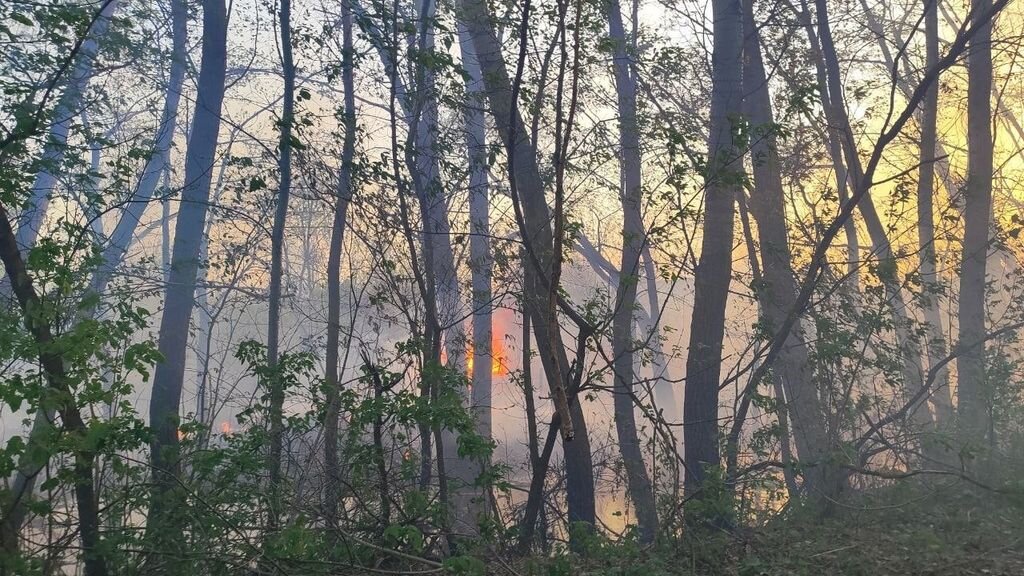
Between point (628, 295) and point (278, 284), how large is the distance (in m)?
4.49


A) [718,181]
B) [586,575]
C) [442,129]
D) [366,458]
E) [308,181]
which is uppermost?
[442,129]

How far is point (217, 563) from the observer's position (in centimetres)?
545

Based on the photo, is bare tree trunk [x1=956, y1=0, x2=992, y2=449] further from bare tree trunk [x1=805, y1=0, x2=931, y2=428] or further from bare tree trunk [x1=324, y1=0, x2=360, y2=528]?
bare tree trunk [x1=324, y1=0, x2=360, y2=528]

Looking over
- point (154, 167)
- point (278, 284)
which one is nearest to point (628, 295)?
point (278, 284)

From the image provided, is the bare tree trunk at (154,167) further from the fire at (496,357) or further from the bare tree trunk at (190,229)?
the fire at (496,357)

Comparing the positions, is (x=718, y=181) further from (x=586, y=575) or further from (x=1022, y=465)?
(x=1022, y=465)

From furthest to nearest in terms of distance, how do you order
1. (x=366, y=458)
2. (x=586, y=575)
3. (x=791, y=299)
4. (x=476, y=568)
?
(x=791, y=299) → (x=366, y=458) → (x=586, y=575) → (x=476, y=568)

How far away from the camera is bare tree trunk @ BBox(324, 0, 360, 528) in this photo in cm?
666

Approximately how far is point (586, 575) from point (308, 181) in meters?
5.27

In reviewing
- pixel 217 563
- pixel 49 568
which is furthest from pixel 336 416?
pixel 49 568

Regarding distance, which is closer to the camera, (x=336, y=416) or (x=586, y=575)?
(x=586, y=575)

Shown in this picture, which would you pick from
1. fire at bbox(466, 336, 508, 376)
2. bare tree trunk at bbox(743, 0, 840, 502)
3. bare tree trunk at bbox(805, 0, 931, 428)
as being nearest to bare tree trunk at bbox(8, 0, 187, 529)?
fire at bbox(466, 336, 508, 376)

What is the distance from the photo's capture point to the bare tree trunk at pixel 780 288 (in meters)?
9.10

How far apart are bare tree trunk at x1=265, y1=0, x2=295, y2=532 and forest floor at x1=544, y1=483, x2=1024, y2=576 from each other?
2.09 m
